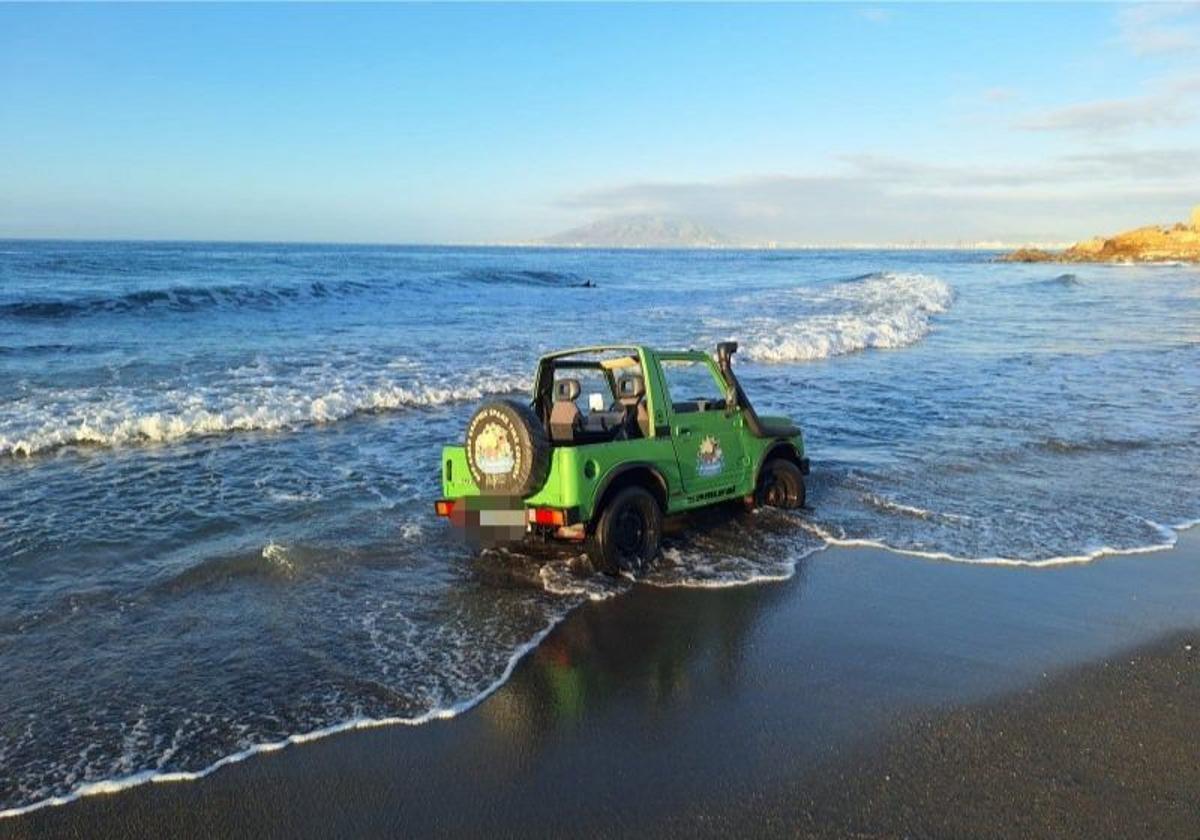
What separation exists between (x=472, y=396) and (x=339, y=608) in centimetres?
933

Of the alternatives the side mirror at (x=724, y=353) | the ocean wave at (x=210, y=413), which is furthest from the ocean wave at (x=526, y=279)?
the side mirror at (x=724, y=353)

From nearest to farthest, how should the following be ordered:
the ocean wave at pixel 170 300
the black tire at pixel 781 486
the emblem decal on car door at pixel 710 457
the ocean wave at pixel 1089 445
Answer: the emblem decal on car door at pixel 710 457
the black tire at pixel 781 486
the ocean wave at pixel 1089 445
the ocean wave at pixel 170 300

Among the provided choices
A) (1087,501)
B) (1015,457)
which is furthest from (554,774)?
(1015,457)

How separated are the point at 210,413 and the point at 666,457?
7971mm

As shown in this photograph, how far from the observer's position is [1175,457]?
11.5 metres

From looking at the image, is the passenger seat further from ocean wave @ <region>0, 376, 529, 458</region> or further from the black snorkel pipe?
ocean wave @ <region>0, 376, 529, 458</region>

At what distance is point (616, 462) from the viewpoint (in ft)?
23.5

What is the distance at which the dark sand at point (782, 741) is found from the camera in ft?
Result: 13.0

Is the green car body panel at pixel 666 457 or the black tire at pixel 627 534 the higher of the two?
the green car body panel at pixel 666 457

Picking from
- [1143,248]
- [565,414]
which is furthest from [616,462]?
[1143,248]

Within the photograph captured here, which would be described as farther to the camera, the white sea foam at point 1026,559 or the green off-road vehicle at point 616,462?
the white sea foam at point 1026,559

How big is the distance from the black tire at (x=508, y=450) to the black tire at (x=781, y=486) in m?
2.88

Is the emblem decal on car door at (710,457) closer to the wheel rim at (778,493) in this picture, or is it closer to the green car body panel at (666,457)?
the green car body panel at (666,457)

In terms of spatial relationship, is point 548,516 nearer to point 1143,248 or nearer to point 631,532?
point 631,532
